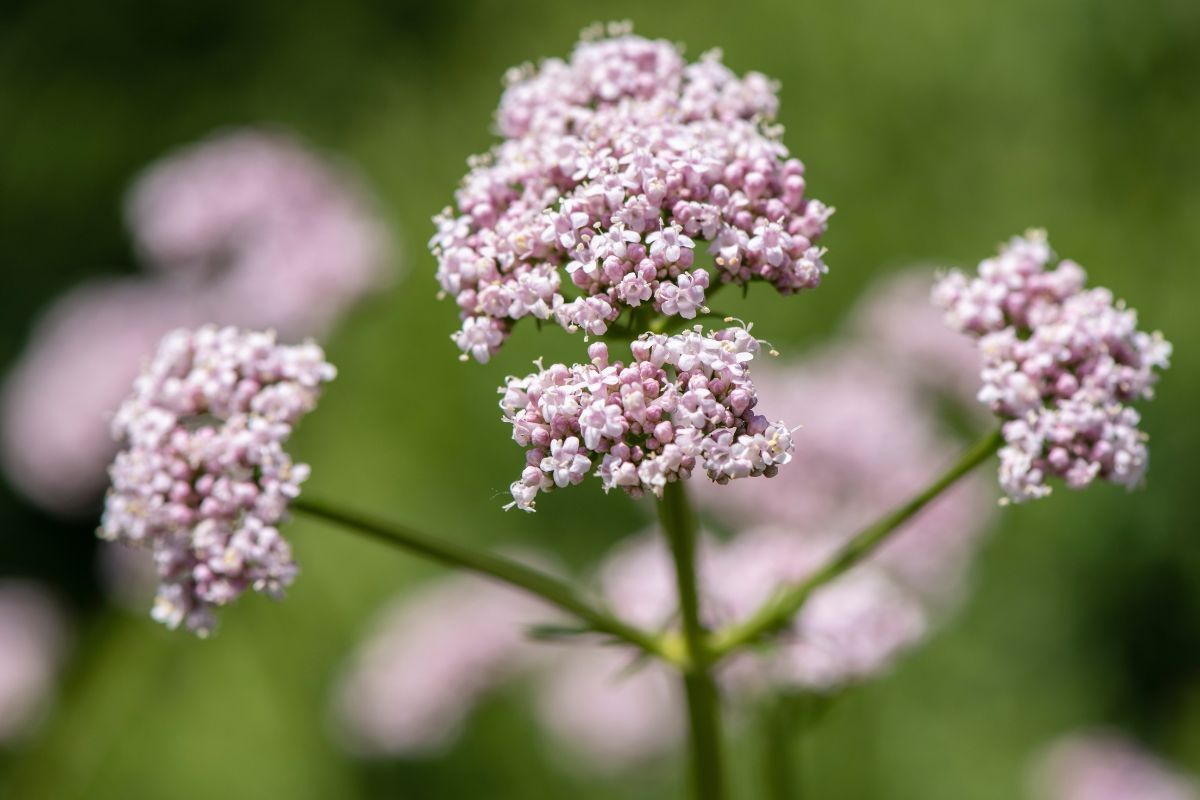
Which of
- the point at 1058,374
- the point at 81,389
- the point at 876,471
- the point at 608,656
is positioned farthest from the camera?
the point at 81,389

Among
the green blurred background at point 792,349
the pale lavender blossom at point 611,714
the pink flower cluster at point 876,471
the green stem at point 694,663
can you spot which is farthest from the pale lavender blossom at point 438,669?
the green stem at point 694,663

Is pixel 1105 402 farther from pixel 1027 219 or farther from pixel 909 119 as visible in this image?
pixel 909 119

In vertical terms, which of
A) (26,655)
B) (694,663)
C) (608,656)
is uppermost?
(26,655)

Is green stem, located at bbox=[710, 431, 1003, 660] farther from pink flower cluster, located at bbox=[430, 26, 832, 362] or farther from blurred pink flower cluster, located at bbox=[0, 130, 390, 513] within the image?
blurred pink flower cluster, located at bbox=[0, 130, 390, 513]

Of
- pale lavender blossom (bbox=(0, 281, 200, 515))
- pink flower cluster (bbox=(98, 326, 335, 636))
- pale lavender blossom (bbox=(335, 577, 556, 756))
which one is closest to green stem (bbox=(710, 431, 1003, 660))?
pink flower cluster (bbox=(98, 326, 335, 636))

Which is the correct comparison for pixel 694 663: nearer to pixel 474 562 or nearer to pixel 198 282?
pixel 474 562

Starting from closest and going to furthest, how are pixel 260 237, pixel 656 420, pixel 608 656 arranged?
pixel 656 420 → pixel 608 656 → pixel 260 237

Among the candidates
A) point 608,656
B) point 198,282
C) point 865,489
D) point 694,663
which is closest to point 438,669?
point 608,656
